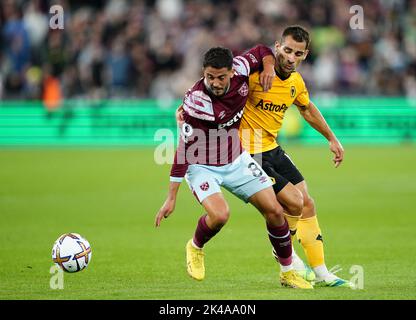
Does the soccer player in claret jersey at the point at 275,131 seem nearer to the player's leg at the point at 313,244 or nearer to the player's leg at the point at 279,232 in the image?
the player's leg at the point at 313,244

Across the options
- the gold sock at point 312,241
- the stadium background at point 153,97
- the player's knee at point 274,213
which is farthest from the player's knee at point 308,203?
the stadium background at point 153,97

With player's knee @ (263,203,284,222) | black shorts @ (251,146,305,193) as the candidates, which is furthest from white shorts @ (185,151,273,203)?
black shorts @ (251,146,305,193)

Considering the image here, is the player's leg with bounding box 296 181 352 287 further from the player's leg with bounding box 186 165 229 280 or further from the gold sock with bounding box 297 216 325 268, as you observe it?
the player's leg with bounding box 186 165 229 280

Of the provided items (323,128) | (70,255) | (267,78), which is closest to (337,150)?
(323,128)

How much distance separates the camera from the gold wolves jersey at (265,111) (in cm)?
964

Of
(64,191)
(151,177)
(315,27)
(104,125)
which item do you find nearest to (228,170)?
(64,191)

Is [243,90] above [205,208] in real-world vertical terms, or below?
above

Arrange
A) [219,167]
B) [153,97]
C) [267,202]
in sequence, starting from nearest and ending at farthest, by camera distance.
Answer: [267,202] → [219,167] → [153,97]

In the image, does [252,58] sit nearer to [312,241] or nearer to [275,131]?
[275,131]

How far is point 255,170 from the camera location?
902 centimetres

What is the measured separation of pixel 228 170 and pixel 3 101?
653 inches

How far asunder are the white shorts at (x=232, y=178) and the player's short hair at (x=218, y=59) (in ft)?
3.24

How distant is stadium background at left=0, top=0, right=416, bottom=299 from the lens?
56.5ft

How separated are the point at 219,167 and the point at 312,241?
1272 mm
